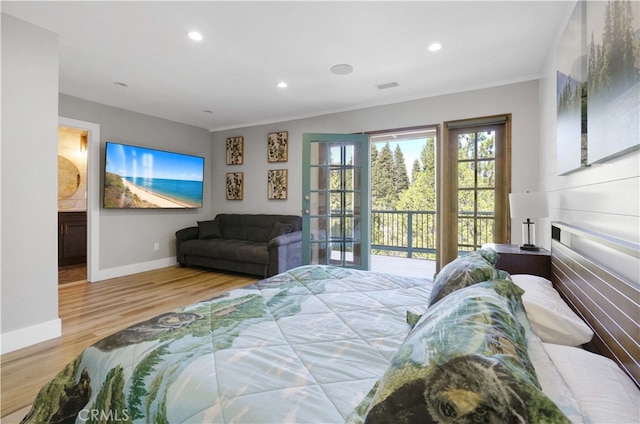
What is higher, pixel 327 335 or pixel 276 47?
pixel 276 47

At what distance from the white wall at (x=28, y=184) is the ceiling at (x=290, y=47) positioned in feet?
0.96

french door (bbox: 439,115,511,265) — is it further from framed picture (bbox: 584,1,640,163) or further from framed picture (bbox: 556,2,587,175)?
framed picture (bbox: 584,1,640,163)

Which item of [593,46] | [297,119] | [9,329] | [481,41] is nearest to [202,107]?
[297,119]

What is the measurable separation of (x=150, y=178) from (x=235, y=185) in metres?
1.39

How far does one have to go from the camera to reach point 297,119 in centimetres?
492

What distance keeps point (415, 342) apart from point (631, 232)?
982mm

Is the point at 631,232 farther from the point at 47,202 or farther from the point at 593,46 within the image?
the point at 47,202

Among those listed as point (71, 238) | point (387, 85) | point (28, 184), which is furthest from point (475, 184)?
point (71, 238)

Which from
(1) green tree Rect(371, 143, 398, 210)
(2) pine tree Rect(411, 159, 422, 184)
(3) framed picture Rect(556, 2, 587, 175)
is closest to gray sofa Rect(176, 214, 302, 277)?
(3) framed picture Rect(556, 2, 587, 175)

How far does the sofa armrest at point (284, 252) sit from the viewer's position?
418 centimetres

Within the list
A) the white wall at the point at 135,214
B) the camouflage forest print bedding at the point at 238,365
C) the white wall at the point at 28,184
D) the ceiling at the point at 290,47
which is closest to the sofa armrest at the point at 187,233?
the white wall at the point at 135,214

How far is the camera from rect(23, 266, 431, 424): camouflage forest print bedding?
2.60 feet

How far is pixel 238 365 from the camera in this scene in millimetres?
926

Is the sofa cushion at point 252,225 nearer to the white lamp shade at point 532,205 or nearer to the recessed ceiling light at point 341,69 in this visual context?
the recessed ceiling light at point 341,69
